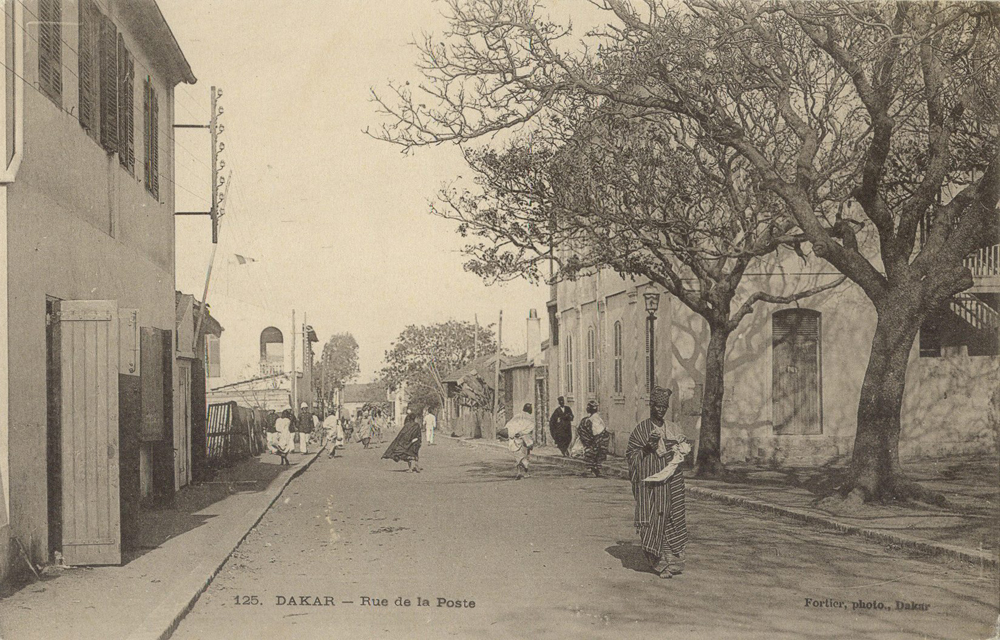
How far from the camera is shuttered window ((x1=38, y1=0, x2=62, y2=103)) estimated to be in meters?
9.11

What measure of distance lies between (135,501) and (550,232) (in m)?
9.31

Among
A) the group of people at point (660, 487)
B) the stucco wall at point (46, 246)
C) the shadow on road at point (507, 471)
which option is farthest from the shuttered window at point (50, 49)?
→ the shadow on road at point (507, 471)

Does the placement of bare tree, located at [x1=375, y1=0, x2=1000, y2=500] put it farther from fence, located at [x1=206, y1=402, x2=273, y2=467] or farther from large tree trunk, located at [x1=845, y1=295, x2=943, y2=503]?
fence, located at [x1=206, y1=402, x2=273, y2=467]

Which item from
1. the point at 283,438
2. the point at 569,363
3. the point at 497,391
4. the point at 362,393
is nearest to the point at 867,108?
the point at 283,438

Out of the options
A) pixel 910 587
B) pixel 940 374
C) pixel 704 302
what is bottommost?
pixel 910 587

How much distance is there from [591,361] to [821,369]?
31.2 feet

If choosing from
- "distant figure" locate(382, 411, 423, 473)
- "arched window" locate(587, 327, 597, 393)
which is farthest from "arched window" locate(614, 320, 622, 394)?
"distant figure" locate(382, 411, 423, 473)

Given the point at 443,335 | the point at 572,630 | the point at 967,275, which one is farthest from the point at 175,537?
the point at 443,335

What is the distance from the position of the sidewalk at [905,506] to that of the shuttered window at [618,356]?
20.7 feet

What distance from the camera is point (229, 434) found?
2517 centimetres

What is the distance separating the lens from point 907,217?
1351 cm

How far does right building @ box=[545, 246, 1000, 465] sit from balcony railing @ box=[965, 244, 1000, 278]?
22mm

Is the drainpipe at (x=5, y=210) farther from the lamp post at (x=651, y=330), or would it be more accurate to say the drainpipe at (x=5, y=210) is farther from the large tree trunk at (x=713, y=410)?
the large tree trunk at (x=713, y=410)

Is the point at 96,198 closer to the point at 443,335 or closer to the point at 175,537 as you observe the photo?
the point at 175,537
